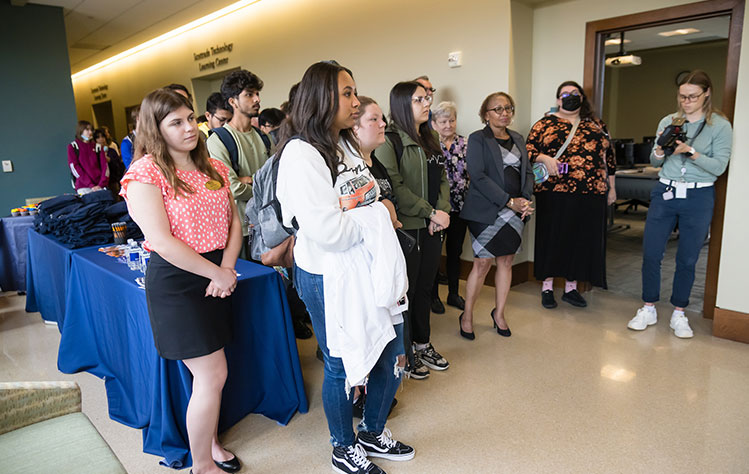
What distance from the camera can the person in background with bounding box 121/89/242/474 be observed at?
5.31 feet

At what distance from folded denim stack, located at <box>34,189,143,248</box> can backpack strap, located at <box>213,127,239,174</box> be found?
0.82m

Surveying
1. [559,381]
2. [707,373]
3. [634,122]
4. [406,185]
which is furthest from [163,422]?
[634,122]

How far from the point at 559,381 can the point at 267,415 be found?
160 centimetres

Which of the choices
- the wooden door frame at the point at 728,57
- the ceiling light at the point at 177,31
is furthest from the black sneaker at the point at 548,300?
the ceiling light at the point at 177,31

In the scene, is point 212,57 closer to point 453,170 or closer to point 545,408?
point 453,170

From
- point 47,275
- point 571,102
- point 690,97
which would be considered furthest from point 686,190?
point 47,275

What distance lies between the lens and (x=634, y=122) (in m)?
10.5

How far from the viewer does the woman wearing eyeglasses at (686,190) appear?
3.02 meters

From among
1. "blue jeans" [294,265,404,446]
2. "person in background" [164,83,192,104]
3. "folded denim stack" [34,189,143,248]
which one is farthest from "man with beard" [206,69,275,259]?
"blue jeans" [294,265,404,446]

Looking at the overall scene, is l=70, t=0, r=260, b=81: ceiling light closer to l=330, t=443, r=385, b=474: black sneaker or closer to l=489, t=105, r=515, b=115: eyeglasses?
l=489, t=105, r=515, b=115: eyeglasses

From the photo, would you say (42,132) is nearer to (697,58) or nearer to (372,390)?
(372,390)

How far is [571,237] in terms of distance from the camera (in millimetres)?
3844

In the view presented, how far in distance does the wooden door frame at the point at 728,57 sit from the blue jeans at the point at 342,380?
275 cm

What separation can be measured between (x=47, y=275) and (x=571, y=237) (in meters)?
4.06
